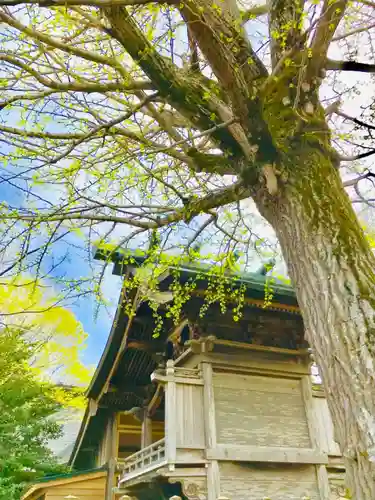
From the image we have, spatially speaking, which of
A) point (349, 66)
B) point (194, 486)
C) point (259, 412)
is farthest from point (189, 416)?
point (349, 66)

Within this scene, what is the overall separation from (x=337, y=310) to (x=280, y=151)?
4.96 feet

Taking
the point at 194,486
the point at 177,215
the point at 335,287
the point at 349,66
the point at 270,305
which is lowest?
the point at 194,486

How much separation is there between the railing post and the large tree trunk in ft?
11.2

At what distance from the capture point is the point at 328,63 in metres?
4.04

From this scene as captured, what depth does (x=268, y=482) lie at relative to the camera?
6.54 meters

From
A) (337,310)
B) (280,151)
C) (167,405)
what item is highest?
(280,151)

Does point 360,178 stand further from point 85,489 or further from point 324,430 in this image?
point 85,489

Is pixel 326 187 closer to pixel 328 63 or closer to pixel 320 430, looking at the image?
pixel 328 63

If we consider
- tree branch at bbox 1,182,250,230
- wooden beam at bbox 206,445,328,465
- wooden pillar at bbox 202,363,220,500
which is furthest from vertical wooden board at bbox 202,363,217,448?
tree branch at bbox 1,182,250,230

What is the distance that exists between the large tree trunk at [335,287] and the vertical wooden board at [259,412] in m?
3.84

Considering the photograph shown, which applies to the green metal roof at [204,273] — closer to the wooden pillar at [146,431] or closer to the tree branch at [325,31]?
the tree branch at [325,31]

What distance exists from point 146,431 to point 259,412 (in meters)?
3.36

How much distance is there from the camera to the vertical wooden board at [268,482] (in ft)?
20.6

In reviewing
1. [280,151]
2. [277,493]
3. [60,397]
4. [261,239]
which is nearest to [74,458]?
[60,397]
